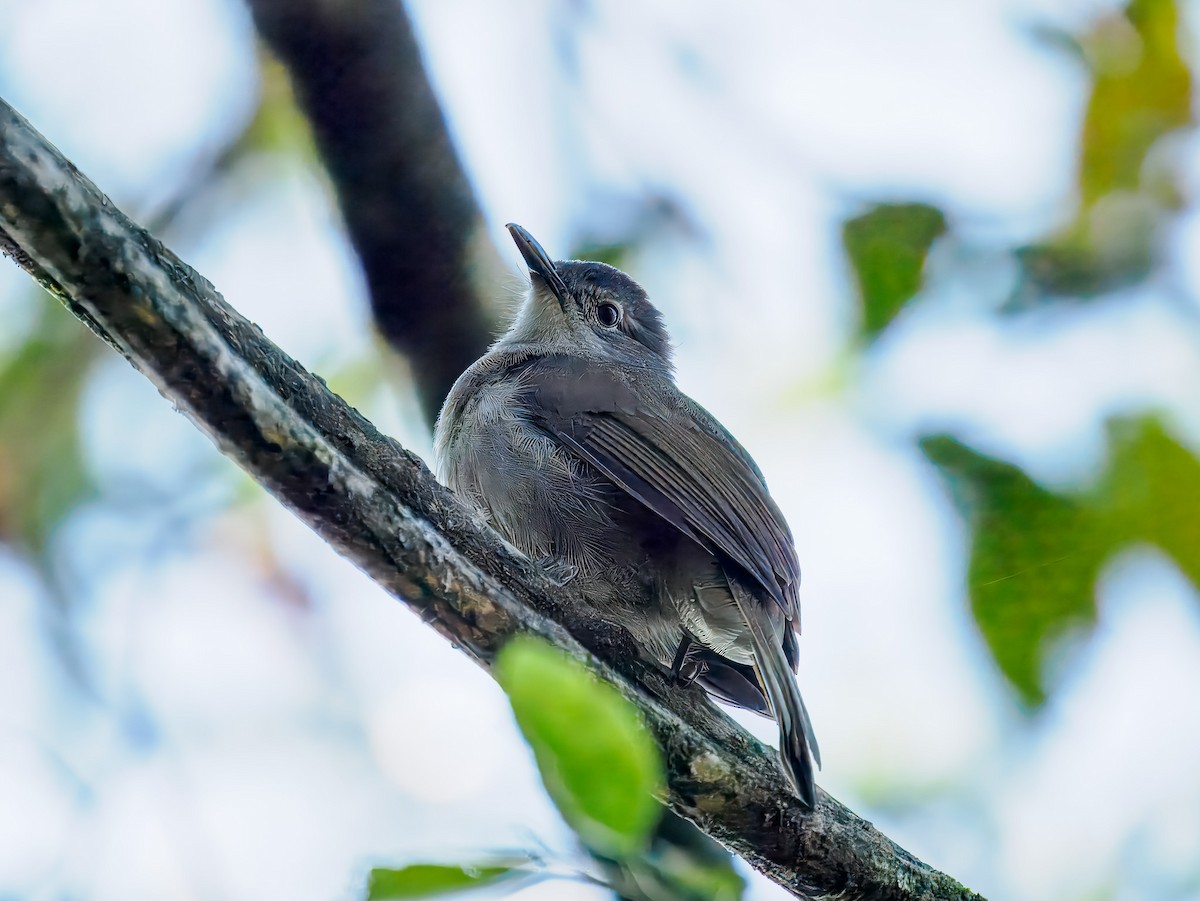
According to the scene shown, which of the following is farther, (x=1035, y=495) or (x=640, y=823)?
(x=1035, y=495)

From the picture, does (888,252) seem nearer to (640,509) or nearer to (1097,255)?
(1097,255)

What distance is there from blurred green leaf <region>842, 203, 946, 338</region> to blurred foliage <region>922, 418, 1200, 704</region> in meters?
0.52

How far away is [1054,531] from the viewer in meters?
1.82

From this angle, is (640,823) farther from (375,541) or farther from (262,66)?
(262,66)

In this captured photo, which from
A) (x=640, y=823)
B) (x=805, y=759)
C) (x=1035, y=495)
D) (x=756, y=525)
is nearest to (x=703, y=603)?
(x=756, y=525)

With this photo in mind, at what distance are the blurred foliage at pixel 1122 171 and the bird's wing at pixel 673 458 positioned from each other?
152 cm

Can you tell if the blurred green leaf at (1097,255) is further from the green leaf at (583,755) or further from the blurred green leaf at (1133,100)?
the green leaf at (583,755)

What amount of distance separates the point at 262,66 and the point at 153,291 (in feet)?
8.36

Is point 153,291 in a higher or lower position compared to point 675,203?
lower

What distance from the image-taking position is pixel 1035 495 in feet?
5.99

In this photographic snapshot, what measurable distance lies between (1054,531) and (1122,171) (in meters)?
1.19

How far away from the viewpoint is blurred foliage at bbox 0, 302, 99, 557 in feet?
17.5

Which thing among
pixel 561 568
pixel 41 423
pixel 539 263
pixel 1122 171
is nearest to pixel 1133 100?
pixel 1122 171

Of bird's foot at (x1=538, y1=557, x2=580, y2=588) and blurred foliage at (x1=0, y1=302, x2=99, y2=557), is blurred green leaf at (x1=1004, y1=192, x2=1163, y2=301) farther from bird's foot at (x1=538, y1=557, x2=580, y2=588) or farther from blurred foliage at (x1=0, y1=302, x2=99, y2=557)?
blurred foliage at (x1=0, y1=302, x2=99, y2=557)
